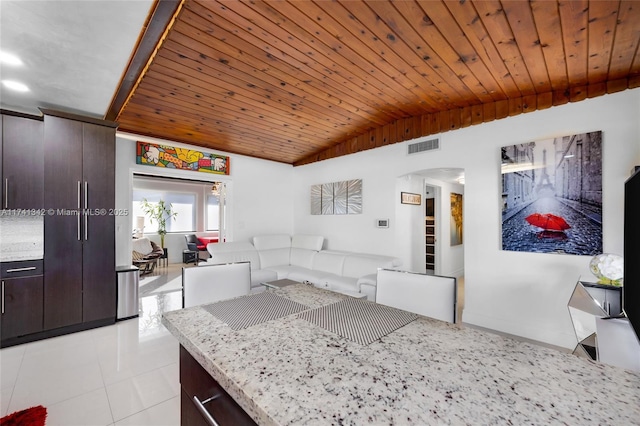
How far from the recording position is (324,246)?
5438mm

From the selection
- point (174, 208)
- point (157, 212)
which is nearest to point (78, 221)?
point (157, 212)

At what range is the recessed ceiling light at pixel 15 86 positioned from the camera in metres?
2.58

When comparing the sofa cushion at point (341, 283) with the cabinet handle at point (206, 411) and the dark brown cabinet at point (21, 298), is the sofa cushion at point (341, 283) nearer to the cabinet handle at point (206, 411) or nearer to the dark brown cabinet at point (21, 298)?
the cabinet handle at point (206, 411)

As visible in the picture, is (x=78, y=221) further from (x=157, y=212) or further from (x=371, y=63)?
(x=157, y=212)

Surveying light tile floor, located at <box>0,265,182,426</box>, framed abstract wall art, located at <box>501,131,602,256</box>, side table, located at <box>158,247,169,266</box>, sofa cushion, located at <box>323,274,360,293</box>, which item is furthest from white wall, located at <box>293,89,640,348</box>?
side table, located at <box>158,247,169,266</box>

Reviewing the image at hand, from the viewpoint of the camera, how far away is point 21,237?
10.2ft

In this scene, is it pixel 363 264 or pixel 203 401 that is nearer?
pixel 203 401

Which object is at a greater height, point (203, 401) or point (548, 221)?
point (548, 221)

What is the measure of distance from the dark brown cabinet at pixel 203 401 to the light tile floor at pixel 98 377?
1050 mm

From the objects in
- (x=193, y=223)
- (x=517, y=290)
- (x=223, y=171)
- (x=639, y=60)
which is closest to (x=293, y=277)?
(x=223, y=171)

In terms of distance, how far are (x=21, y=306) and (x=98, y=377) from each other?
4.85 ft

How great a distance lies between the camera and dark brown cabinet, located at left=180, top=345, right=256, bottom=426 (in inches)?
31.8

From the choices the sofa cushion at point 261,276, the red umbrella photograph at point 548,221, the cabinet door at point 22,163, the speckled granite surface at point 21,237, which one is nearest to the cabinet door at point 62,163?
the cabinet door at point 22,163

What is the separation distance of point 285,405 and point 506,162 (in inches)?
145
